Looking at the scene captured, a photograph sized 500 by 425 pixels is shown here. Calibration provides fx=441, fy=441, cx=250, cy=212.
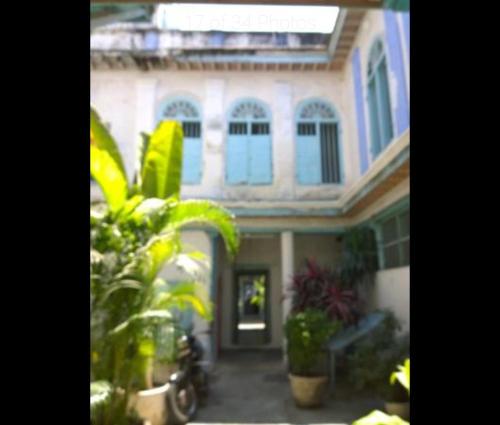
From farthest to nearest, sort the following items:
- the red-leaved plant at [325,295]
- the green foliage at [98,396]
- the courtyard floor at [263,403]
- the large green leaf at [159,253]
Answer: the red-leaved plant at [325,295] < the courtyard floor at [263,403] < the large green leaf at [159,253] < the green foliage at [98,396]

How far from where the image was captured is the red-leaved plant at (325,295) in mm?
8602

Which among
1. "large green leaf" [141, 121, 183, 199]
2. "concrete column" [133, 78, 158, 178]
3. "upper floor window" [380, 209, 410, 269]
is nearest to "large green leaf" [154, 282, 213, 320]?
"large green leaf" [141, 121, 183, 199]

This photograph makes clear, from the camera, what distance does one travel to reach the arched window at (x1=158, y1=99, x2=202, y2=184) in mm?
11648

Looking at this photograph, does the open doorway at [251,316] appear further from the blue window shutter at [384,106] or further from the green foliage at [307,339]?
the blue window shutter at [384,106]

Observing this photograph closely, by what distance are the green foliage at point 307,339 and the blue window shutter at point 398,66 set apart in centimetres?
362

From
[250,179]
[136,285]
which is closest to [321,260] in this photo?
[250,179]

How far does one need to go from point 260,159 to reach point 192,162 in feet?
5.93

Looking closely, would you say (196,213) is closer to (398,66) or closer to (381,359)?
(381,359)

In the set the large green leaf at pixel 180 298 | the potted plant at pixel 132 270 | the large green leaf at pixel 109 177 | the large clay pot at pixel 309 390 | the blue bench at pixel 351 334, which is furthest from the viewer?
the blue bench at pixel 351 334

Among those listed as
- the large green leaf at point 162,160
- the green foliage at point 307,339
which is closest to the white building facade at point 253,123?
the green foliage at point 307,339

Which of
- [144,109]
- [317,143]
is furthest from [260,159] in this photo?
[144,109]

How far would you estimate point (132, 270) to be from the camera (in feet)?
16.8

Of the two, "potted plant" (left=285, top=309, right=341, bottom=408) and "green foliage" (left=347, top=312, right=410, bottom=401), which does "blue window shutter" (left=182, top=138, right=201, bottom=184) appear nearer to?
"potted plant" (left=285, top=309, right=341, bottom=408)
